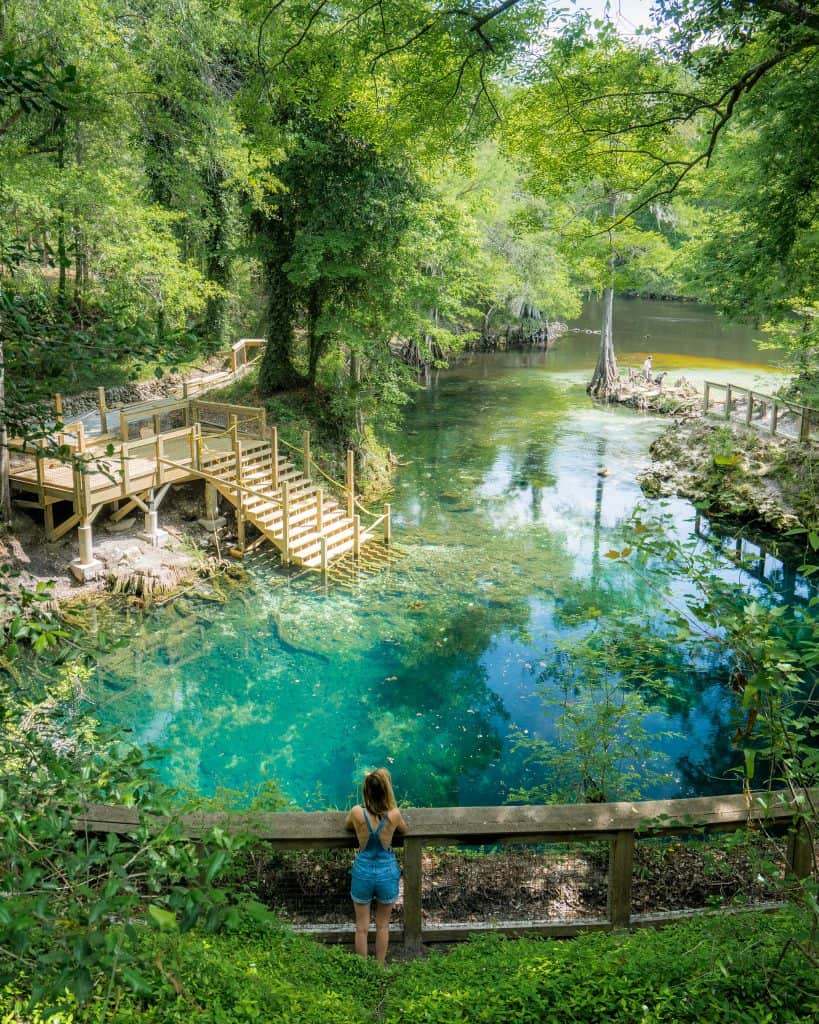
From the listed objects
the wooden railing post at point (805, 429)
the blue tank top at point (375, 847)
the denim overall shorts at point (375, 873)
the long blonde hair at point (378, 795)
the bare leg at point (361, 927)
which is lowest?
the bare leg at point (361, 927)

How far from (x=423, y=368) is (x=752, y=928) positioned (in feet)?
107

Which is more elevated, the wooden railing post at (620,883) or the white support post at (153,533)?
the wooden railing post at (620,883)

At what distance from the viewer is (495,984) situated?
12.2 feet

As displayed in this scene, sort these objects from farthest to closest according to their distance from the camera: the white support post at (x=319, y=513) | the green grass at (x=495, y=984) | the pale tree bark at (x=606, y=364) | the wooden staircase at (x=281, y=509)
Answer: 1. the pale tree bark at (x=606, y=364)
2. the white support post at (x=319, y=513)
3. the wooden staircase at (x=281, y=509)
4. the green grass at (x=495, y=984)

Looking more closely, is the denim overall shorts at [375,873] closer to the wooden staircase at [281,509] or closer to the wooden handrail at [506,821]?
the wooden handrail at [506,821]

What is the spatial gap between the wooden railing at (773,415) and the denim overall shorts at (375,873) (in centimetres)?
1637

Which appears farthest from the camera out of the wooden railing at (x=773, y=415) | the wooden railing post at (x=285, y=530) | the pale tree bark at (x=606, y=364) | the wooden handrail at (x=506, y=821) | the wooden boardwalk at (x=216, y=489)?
the pale tree bark at (x=606, y=364)

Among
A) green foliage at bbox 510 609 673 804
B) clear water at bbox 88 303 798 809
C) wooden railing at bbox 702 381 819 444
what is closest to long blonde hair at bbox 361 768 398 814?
clear water at bbox 88 303 798 809

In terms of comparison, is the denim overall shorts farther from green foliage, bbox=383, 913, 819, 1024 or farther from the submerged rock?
the submerged rock

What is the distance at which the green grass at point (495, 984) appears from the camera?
320cm

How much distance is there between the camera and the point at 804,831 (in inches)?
156

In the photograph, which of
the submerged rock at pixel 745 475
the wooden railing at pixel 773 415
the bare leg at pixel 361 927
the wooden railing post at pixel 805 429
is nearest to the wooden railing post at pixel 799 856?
the bare leg at pixel 361 927

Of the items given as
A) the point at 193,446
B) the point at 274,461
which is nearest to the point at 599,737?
the point at 274,461

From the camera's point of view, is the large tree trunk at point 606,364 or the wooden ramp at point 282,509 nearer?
the wooden ramp at point 282,509
